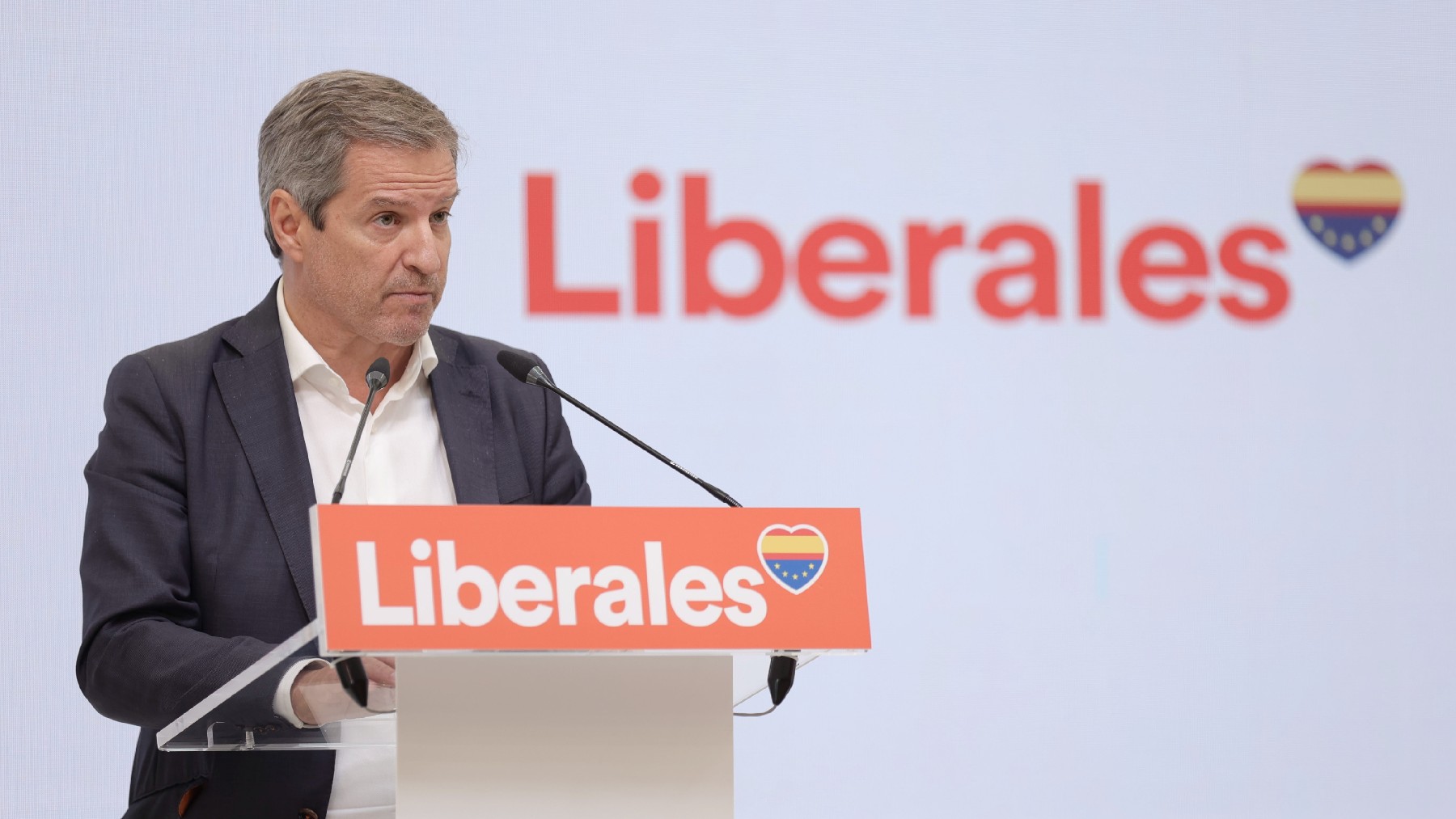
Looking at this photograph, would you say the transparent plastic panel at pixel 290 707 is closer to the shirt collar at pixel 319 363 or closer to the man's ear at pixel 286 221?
the shirt collar at pixel 319 363

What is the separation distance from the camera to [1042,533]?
3.53 m

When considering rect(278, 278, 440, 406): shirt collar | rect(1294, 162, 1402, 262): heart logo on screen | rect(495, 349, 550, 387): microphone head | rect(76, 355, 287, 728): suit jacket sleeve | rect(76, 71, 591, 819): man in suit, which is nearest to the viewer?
rect(76, 355, 287, 728): suit jacket sleeve

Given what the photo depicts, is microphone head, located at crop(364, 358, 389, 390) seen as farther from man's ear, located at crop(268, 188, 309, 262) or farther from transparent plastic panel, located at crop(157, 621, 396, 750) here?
transparent plastic panel, located at crop(157, 621, 396, 750)

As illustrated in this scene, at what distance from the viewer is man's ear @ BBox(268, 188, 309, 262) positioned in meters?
2.04

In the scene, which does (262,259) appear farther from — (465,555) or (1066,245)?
(465,555)

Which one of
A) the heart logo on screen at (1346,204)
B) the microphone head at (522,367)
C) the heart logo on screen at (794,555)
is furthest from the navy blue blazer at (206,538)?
the heart logo on screen at (1346,204)

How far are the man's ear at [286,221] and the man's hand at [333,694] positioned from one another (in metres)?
0.77

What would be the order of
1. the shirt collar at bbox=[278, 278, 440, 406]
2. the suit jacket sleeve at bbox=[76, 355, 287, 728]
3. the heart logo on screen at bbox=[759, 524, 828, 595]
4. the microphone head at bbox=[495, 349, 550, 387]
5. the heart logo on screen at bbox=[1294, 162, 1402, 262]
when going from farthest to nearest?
the heart logo on screen at bbox=[1294, 162, 1402, 262] < the shirt collar at bbox=[278, 278, 440, 406] < the microphone head at bbox=[495, 349, 550, 387] < the suit jacket sleeve at bbox=[76, 355, 287, 728] < the heart logo on screen at bbox=[759, 524, 828, 595]

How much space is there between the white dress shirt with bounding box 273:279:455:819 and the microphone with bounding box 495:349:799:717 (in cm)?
15

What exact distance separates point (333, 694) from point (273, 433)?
0.60 meters

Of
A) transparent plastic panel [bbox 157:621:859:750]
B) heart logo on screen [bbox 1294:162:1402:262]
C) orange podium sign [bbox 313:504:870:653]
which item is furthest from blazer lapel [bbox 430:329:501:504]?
heart logo on screen [bbox 1294:162:1402:262]

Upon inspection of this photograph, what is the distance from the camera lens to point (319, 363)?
2.03 m

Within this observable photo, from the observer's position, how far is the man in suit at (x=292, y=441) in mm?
1804

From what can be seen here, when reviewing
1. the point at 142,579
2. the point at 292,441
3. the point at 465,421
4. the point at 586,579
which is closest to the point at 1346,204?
the point at 465,421
